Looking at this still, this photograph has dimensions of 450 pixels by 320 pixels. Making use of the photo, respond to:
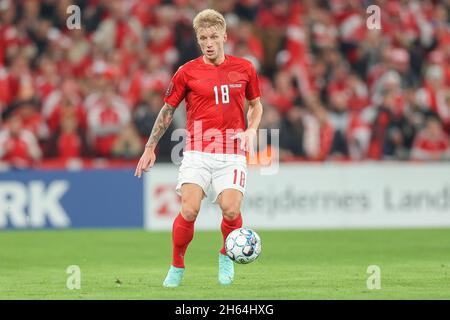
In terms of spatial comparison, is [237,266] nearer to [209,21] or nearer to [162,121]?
[162,121]

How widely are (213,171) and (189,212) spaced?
1.56 feet

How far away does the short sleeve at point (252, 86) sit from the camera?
10.5 metres

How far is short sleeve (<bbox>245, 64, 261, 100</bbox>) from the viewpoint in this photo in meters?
10.5

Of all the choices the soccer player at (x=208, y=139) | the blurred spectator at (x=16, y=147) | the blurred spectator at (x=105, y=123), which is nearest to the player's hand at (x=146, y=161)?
the soccer player at (x=208, y=139)

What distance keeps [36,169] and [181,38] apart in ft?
13.9

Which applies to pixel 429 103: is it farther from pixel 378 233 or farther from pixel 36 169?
pixel 36 169

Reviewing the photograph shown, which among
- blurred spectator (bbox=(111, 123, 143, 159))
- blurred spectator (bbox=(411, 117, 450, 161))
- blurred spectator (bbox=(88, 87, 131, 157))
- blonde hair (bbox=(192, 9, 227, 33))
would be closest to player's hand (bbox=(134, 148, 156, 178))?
blonde hair (bbox=(192, 9, 227, 33))

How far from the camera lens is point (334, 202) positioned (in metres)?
18.7

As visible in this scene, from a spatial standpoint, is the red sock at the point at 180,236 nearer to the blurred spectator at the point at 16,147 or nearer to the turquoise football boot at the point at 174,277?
the turquoise football boot at the point at 174,277

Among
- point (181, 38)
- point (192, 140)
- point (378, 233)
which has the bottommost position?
point (378, 233)

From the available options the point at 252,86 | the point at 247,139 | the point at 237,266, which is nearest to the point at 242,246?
the point at 247,139

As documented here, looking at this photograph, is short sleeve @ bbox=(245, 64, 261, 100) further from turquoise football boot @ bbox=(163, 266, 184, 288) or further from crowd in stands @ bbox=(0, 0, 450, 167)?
crowd in stands @ bbox=(0, 0, 450, 167)

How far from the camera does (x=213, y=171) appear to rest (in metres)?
10.3
